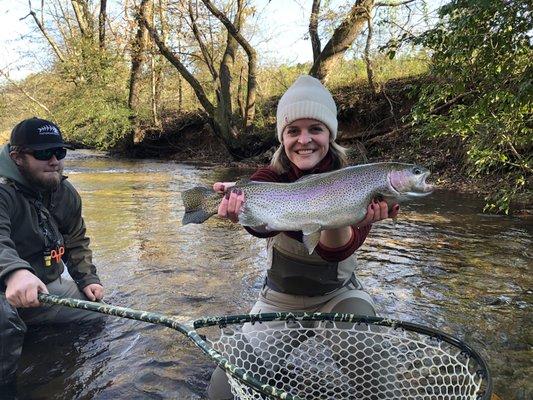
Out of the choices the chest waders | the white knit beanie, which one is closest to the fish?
the chest waders

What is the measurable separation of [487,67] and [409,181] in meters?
3.33

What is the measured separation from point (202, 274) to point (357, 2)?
11903mm

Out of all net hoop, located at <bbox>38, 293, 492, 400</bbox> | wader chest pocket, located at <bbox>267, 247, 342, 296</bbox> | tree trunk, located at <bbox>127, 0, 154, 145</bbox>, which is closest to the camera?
net hoop, located at <bbox>38, 293, 492, 400</bbox>

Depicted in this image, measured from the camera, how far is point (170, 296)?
5008mm

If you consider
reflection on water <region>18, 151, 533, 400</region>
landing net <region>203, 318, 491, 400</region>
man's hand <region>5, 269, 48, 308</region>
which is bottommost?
reflection on water <region>18, 151, 533, 400</region>

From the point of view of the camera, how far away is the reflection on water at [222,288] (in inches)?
135

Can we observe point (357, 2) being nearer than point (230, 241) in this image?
No

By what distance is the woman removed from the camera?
10.1ft

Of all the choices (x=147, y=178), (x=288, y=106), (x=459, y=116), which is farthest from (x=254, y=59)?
(x=288, y=106)

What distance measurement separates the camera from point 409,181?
2.57 meters

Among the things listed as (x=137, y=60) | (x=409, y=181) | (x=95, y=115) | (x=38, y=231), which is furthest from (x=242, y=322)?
(x=95, y=115)

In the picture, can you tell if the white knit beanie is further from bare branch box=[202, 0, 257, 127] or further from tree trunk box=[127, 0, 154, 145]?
tree trunk box=[127, 0, 154, 145]

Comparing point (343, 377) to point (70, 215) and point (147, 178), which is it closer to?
point (70, 215)

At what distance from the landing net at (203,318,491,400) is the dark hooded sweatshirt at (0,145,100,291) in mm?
1734
